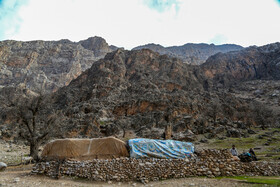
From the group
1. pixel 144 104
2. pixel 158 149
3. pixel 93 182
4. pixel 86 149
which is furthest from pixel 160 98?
pixel 93 182

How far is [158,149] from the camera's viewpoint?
47.1 feet

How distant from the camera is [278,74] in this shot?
146 metres

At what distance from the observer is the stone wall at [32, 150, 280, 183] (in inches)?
496

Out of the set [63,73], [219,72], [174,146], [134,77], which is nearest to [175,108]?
[134,77]

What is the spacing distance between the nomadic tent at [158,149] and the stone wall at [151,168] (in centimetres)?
70

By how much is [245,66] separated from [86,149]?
7316 inches

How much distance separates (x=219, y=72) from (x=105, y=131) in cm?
13651

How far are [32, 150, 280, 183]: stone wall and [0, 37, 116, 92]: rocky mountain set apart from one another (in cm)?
12968

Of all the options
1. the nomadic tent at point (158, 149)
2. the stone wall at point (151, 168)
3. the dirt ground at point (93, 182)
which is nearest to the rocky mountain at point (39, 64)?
the stone wall at point (151, 168)

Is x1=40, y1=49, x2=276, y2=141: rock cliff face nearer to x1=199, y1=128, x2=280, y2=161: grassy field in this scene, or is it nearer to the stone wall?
x1=199, y1=128, x2=280, y2=161: grassy field

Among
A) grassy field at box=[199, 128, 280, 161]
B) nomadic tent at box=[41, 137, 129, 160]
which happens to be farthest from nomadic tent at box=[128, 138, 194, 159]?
grassy field at box=[199, 128, 280, 161]

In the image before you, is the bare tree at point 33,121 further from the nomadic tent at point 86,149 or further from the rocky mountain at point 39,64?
the rocky mountain at point 39,64

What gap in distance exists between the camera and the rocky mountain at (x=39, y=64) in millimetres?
140250

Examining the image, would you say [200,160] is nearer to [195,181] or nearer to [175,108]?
[195,181]
